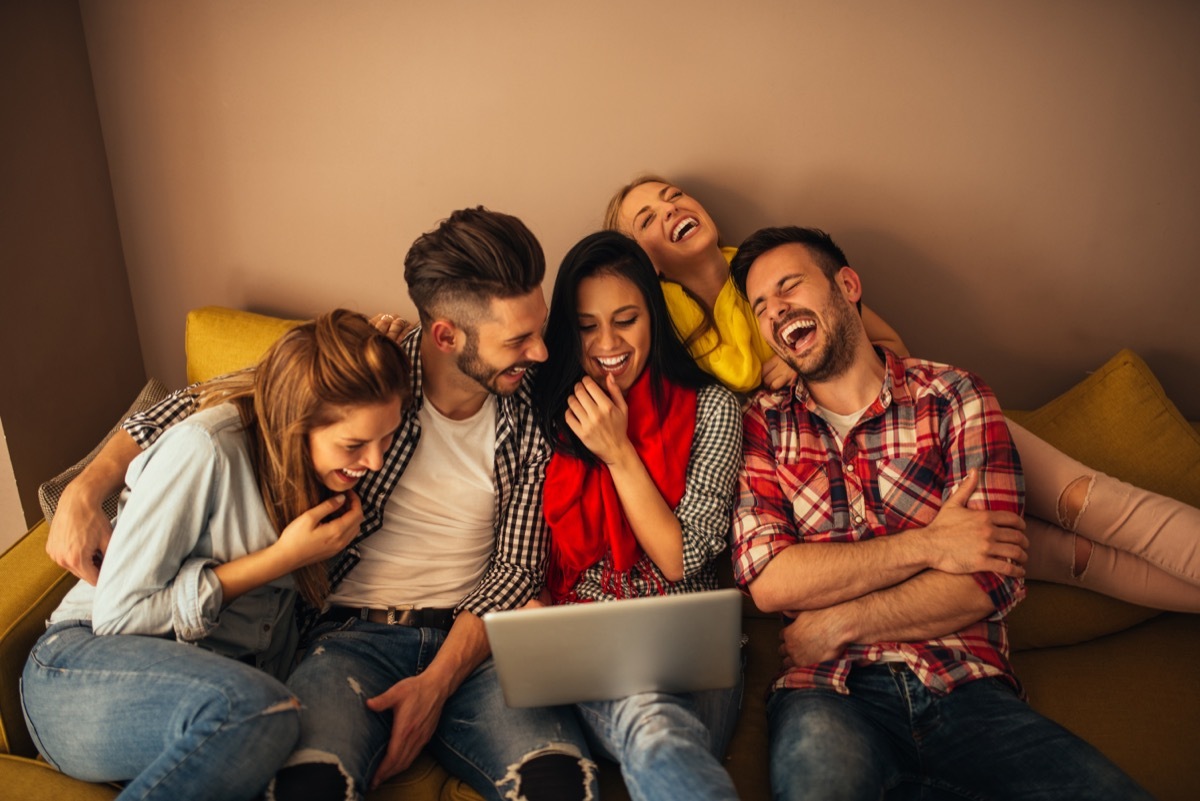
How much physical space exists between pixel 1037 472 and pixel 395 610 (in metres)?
→ 1.39

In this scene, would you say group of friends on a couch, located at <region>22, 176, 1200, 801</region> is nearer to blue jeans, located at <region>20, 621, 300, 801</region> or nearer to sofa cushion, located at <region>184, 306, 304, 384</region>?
blue jeans, located at <region>20, 621, 300, 801</region>

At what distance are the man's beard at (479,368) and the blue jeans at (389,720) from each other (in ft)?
1.70

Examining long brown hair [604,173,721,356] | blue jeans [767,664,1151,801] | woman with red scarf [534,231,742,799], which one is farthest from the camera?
long brown hair [604,173,721,356]

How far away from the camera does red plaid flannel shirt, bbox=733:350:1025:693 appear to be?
5.40 ft

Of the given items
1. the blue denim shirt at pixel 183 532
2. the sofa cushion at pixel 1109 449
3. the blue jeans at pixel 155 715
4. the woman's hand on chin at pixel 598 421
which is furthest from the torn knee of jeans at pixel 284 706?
the sofa cushion at pixel 1109 449

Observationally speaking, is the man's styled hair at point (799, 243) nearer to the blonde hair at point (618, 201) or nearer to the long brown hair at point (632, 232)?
the long brown hair at point (632, 232)

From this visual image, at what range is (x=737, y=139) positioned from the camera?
2.11 m

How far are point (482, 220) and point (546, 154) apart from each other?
1.90ft

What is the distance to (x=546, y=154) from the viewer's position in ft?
7.06

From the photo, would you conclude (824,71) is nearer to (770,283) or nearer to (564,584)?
(770,283)

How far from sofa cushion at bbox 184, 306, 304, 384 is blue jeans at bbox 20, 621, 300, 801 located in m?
0.75

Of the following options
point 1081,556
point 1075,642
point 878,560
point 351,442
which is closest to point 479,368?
point 351,442

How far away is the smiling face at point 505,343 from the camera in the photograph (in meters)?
1.63

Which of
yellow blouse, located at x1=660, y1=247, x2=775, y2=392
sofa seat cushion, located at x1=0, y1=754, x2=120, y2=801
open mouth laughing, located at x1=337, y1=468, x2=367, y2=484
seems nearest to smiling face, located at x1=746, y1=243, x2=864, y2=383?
yellow blouse, located at x1=660, y1=247, x2=775, y2=392
